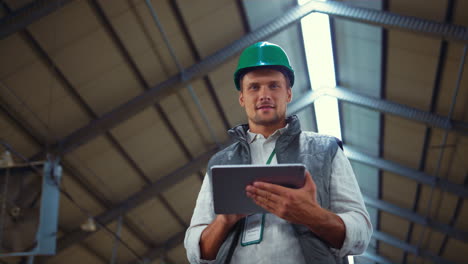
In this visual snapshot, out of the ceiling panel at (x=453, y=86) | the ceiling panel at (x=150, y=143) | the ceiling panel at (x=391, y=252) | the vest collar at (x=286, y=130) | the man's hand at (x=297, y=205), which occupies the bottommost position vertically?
the man's hand at (x=297, y=205)

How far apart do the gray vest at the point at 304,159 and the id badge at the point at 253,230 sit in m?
0.03

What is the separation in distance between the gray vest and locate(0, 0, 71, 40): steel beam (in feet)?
32.9

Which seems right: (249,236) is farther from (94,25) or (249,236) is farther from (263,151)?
(94,25)

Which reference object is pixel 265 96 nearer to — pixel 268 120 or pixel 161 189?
pixel 268 120

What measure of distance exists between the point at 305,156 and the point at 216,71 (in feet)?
44.7

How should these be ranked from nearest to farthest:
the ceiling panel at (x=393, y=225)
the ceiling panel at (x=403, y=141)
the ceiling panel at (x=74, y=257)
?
the ceiling panel at (x=403, y=141) → the ceiling panel at (x=74, y=257) → the ceiling panel at (x=393, y=225)

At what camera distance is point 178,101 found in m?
16.5

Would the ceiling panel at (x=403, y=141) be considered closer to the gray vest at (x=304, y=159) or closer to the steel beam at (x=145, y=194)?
the steel beam at (x=145, y=194)

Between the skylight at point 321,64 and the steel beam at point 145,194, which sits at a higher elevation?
the skylight at point 321,64

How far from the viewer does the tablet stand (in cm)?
211

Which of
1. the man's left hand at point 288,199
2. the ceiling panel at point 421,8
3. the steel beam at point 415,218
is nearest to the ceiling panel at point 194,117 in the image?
the ceiling panel at point 421,8

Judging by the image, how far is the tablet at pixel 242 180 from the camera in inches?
83.0

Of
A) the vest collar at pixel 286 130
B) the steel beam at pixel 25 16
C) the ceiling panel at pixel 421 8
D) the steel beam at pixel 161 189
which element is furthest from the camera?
the steel beam at pixel 161 189

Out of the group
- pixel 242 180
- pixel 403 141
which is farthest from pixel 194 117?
pixel 242 180
